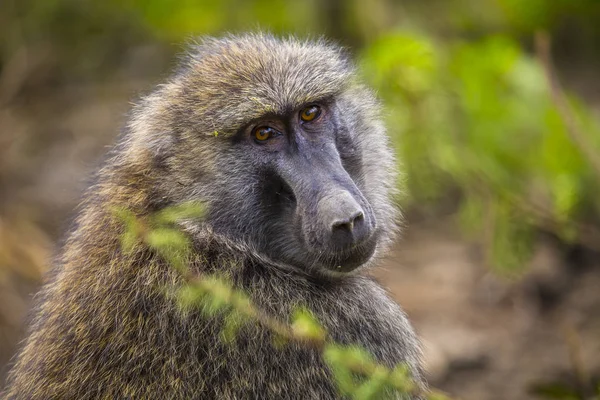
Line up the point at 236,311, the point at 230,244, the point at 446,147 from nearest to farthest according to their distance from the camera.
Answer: the point at 236,311 < the point at 230,244 < the point at 446,147

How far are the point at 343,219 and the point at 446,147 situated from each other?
2.53m

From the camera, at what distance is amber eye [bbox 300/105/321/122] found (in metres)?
3.78

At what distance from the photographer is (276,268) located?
11.9ft

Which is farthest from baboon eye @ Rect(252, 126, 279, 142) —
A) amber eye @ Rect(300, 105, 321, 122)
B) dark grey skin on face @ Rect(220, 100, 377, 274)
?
amber eye @ Rect(300, 105, 321, 122)

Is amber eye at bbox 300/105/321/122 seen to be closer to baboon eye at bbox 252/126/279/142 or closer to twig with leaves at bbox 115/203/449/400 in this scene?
baboon eye at bbox 252/126/279/142

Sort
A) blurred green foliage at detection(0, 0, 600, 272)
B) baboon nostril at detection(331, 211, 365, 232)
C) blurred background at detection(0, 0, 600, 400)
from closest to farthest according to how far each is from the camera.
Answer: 1. baboon nostril at detection(331, 211, 365, 232)
2. blurred green foliage at detection(0, 0, 600, 272)
3. blurred background at detection(0, 0, 600, 400)

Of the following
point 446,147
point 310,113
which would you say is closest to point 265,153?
point 310,113

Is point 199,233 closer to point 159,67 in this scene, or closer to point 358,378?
point 358,378

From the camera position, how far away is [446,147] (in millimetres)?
5691

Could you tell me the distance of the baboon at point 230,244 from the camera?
131 inches

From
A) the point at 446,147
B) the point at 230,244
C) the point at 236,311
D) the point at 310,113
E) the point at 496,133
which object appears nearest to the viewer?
the point at 236,311

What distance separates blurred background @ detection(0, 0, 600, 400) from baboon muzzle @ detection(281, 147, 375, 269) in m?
1.03

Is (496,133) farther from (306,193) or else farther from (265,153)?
(306,193)

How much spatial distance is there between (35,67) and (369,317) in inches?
257
